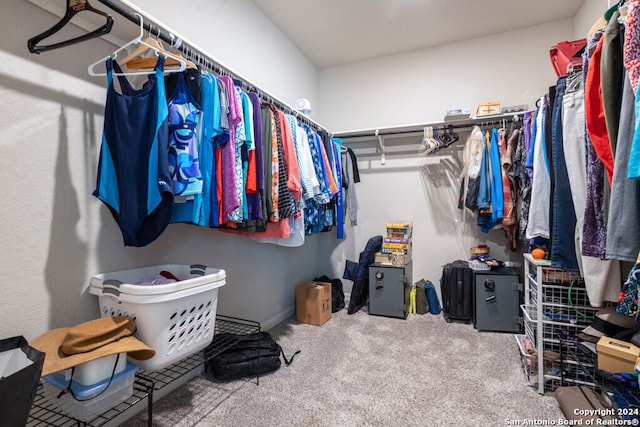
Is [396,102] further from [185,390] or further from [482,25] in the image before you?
[185,390]

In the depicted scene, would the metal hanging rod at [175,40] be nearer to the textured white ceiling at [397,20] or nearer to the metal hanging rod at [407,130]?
the textured white ceiling at [397,20]

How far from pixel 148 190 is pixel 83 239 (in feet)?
1.43

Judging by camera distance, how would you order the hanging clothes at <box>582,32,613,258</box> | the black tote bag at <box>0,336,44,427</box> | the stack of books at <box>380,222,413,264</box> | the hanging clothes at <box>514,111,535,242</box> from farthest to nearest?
the stack of books at <box>380,222,413,264</box> < the hanging clothes at <box>514,111,535,242</box> < the hanging clothes at <box>582,32,613,258</box> < the black tote bag at <box>0,336,44,427</box>

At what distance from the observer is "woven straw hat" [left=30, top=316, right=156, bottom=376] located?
0.88m

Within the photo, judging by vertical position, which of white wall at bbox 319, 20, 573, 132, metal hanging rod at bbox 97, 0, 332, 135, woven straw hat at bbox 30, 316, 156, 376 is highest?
white wall at bbox 319, 20, 573, 132

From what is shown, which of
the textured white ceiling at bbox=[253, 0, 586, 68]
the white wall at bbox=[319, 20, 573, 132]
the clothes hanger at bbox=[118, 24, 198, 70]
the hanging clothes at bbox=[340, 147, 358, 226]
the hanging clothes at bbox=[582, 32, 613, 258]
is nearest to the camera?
the hanging clothes at bbox=[582, 32, 613, 258]

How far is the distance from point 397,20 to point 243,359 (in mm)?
2931

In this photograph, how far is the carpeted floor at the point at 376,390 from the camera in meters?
1.46

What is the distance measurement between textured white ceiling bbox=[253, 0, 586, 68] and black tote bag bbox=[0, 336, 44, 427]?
2.64 meters

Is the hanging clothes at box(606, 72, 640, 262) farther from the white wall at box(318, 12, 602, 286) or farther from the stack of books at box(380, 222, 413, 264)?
the white wall at box(318, 12, 602, 286)

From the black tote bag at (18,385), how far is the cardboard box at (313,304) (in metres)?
2.04

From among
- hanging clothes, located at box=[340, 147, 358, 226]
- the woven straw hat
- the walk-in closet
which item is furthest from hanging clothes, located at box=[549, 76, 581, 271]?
hanging clothes, located at box=[340, 147, 358, 226]

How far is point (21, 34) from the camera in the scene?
1097mm

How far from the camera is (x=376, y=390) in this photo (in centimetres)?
169
